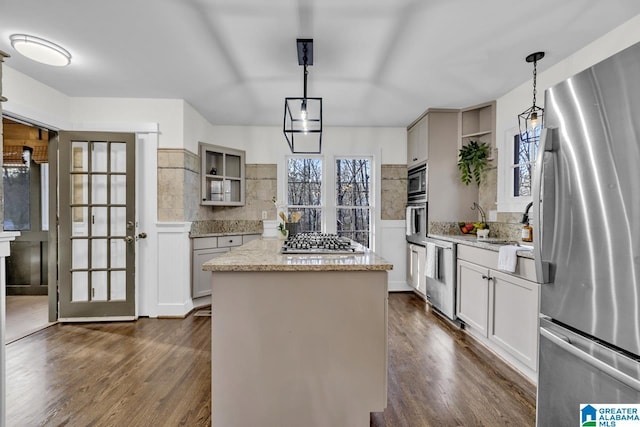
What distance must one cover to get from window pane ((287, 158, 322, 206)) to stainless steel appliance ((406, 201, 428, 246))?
1397 millimetres

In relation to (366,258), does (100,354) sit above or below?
below

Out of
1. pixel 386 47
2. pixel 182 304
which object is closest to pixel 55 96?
pixel 182 304

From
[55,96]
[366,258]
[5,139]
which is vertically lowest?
[366,258]

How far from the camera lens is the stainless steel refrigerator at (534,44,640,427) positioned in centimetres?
103

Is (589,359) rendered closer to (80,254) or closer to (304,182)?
(304,182)

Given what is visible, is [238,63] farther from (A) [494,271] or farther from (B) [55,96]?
(A) [494,271]

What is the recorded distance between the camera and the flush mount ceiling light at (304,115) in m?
2.29

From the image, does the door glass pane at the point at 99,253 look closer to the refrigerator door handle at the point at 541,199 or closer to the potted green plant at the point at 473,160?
the refrigerator door handle at the point at 541,199

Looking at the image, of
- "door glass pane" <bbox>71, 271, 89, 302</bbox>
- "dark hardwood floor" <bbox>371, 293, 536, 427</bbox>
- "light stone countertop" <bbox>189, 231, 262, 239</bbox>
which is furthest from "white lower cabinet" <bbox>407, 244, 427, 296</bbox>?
"door glass pane" <bbox>71, 271, 89, 302</bbox>

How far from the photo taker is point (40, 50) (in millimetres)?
2359

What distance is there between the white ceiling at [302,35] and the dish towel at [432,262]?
1765 millimetres

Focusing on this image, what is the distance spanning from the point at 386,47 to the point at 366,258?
5.68 feet

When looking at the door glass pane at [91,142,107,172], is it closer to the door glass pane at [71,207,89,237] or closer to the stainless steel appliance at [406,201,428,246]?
the door glass pane at [71,207,89,237]

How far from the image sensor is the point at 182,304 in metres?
3.54
